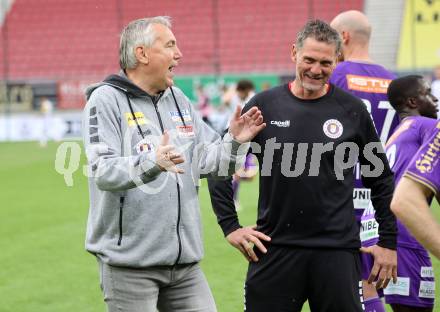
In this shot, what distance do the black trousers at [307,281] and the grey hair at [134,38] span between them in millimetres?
1183

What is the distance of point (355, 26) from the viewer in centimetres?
555

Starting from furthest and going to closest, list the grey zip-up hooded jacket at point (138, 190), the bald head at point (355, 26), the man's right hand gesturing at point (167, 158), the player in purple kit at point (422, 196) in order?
the bald head at point (355, 26)
the grey zip-up hooded jacket at point (138, 190)
the man's right hand gesturing at point (167, 158)
the player in purple kit at point (422, 196)

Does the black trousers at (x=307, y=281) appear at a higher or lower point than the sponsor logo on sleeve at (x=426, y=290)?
higher

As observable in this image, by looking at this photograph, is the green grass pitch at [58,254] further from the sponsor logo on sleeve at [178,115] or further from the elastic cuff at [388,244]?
the sponsor logo on sleeve at [178,115]

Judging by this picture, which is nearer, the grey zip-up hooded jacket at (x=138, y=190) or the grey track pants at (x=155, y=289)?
the grey zip-up hooded jacket at (x=138, y=190)

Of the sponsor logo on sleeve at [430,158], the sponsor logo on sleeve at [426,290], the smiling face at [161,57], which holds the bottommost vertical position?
the sponsor logo on sleeve at [426,290]

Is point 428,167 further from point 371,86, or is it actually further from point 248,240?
point 371,86

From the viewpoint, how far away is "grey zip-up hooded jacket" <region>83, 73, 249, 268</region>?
388 centimetres

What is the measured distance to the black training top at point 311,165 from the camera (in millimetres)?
4094

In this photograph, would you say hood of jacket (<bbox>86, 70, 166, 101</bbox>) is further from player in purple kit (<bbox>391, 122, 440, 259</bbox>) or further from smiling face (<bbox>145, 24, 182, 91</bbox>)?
player in purple kit (<bbox>391, 122, 440, 259</bbox>)

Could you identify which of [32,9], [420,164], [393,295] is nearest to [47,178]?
[393,295]

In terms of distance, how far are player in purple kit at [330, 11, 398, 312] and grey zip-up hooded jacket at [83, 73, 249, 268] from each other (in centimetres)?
138

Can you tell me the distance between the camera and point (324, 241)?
4.09m

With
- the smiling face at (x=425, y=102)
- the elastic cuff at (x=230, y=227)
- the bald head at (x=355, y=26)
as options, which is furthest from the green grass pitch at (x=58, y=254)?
the elastic cuff at (x=230, y=227)
